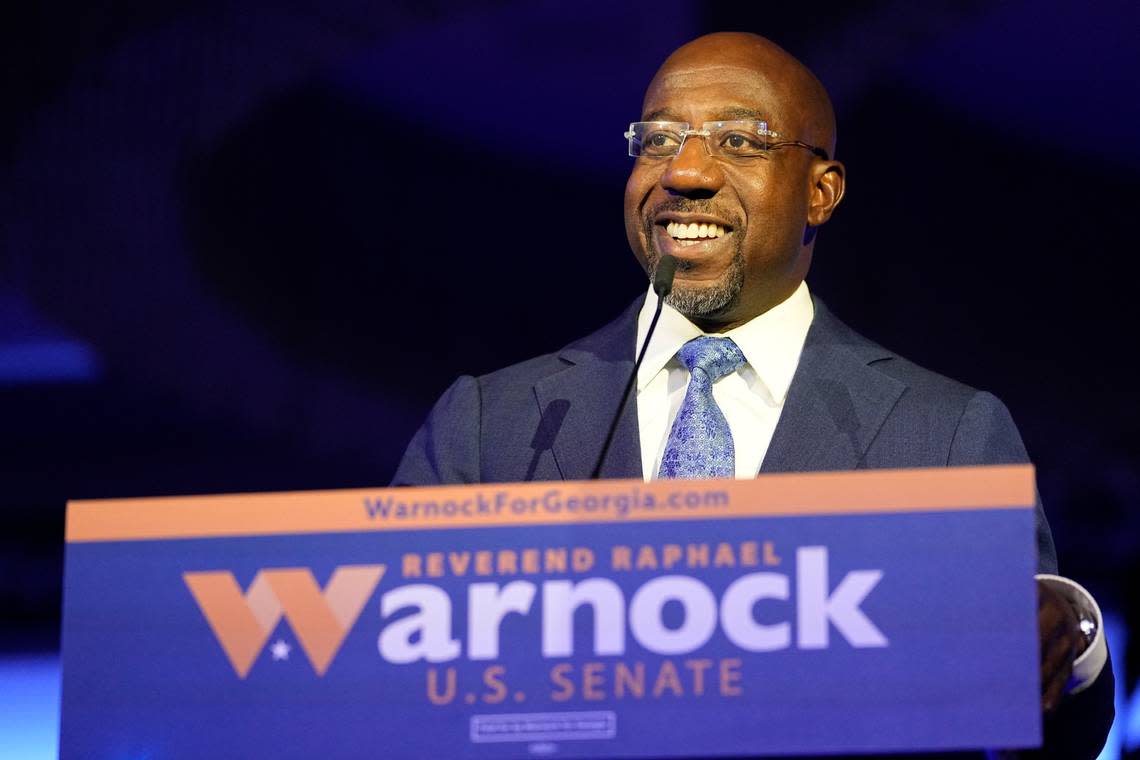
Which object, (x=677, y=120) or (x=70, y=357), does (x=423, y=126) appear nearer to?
(x=70, y=357)

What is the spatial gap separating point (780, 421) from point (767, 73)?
526 mm

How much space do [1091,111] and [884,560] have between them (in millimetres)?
2024

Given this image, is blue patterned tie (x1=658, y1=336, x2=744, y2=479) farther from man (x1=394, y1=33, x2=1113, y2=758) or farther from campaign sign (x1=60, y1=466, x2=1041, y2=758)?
campaign sign (x1=60, y1=466, x2=1041, y2=758)

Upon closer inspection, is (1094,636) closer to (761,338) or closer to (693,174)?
(761,338)

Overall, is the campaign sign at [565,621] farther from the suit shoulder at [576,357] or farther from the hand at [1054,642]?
the suit shoulder at [576,357]

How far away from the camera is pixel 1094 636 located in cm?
177

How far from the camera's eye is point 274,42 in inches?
127

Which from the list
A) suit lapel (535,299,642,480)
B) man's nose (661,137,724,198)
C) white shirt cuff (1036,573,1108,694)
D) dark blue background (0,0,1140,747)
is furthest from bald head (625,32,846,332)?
dark blue background (0,0,1140,747)

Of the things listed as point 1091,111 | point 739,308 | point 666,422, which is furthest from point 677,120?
point 1091,111

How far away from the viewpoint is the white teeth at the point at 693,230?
2260mm

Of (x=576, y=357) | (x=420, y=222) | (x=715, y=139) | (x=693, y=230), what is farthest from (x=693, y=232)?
(x=420, y=222)

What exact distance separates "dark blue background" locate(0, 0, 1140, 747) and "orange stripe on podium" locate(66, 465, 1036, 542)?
1739mm

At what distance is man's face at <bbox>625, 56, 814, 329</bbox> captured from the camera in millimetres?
2246

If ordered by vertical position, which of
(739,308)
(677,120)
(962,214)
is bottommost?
(739,308)
